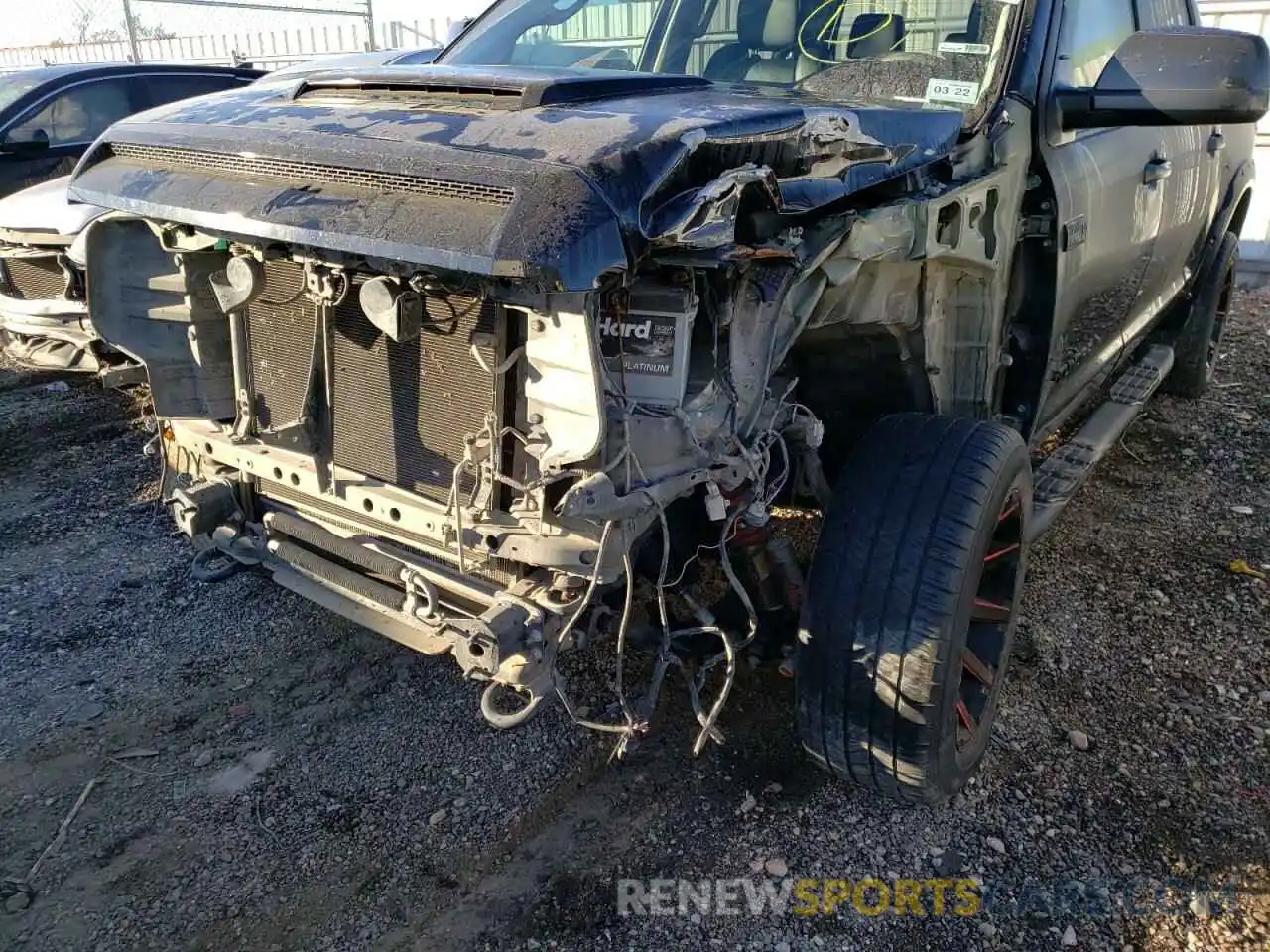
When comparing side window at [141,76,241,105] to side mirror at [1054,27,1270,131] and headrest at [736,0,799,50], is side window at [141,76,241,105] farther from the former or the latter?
side mirror at [1054,27,1270,131]

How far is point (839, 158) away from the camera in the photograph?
229cm

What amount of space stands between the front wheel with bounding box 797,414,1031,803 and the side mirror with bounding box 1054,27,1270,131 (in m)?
0.98

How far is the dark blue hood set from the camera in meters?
1.85

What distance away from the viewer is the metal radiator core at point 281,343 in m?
2.52

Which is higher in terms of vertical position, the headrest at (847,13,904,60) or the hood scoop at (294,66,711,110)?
the headrest at (847,13,904,60)

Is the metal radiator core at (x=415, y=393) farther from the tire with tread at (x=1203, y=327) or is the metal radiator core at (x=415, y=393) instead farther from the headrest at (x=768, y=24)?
the tire with tread at (x=1203, y=327)

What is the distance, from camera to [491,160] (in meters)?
1.95

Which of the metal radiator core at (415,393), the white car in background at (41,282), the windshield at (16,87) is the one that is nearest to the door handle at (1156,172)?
the metal radiator core at (415,393)

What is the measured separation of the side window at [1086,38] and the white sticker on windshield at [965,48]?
27 cm

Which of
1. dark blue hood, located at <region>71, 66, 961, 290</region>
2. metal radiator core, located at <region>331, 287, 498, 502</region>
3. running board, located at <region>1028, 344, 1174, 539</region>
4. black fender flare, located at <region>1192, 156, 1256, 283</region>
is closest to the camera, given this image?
dark blue hood, located at <region>71, 66, 961, 290</region>

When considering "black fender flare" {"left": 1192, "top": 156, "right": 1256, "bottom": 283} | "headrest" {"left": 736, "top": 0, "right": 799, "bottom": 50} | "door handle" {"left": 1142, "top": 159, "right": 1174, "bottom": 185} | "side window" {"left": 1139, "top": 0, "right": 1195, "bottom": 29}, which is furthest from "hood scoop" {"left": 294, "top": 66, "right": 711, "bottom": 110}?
"black fender flare" {"left": 1192, "top": 156, "right": 1256, "bottom": 283}

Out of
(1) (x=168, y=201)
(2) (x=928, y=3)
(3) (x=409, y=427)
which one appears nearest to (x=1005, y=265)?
(2) (x=928, y=3)

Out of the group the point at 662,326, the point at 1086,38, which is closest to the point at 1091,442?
the point at 1086,38

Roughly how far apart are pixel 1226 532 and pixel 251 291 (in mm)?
4206
